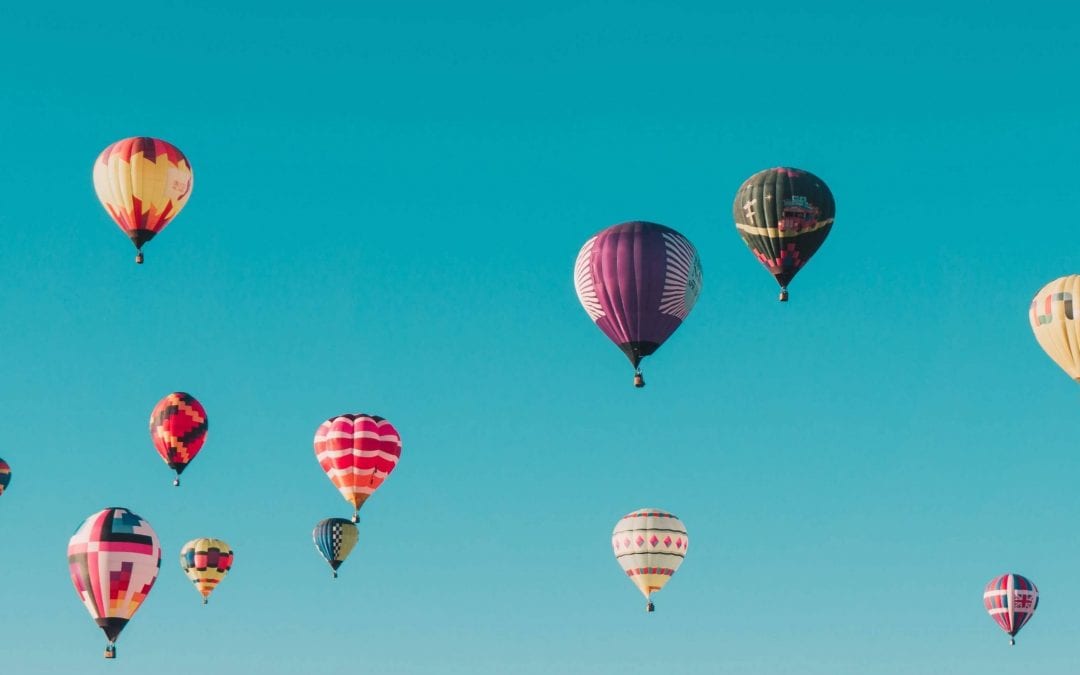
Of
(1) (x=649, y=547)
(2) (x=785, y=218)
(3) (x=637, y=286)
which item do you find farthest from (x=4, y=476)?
(2) (x=785, y=218)

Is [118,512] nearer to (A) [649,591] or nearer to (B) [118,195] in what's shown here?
(B) [118,195]

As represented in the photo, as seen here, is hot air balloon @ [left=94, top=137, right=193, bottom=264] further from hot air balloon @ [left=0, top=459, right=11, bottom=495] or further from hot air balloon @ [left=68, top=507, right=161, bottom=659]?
hot air balloon @ [left=0, top=459, right=11, bottom=495]

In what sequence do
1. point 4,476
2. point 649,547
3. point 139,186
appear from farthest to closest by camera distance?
point 4,476 → point 649,547 → point 139,186

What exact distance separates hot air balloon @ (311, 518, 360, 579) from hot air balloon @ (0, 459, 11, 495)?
10558 millimetres

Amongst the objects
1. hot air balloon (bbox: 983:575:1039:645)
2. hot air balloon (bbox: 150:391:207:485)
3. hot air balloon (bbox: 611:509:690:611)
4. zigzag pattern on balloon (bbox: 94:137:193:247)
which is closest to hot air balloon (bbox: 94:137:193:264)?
zigzag pattern on balloon (bbox: 94:137:193:247)

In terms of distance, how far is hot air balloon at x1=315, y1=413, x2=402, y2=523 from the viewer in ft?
229

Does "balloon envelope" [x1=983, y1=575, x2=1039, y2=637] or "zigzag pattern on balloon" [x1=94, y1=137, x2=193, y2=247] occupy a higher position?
"zigzag pattern on balloon" [x1=94, y1=137, x2=193, y2=247]

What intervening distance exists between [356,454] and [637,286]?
1632 centimetres

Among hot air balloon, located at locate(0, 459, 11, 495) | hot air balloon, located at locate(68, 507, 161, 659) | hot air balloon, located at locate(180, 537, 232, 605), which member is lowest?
hot air balloon, located at locate(68, 507, 161, 659)

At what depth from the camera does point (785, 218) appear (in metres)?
57.6

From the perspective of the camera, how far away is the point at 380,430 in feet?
232

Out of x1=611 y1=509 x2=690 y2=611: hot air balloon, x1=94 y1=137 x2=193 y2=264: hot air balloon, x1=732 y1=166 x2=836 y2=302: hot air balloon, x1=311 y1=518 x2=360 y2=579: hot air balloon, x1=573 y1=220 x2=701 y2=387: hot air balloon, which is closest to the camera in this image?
x1=573 y1=220 x2=701 y2=387: hot air balloon

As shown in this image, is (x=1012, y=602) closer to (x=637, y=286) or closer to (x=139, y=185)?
(x=637, y=286)

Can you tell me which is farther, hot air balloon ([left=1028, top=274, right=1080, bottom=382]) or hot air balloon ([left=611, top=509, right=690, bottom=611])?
hot air balloon ([left=611, top=509, right=690, bottom=611])
